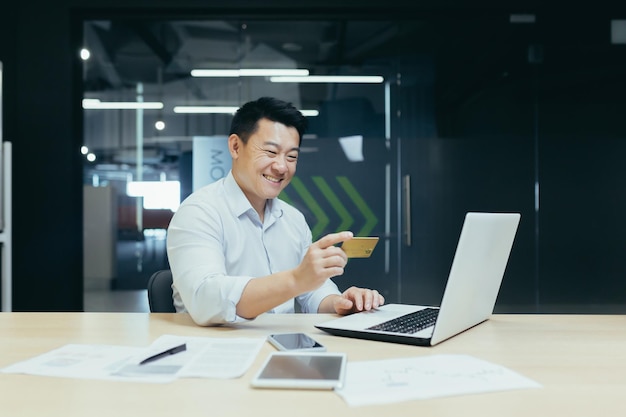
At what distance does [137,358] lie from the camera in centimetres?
116

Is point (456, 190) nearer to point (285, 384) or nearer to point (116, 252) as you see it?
point (116, 252)

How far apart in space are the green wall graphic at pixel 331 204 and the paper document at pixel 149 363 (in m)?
2.74

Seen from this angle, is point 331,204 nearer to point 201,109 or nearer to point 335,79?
point 335,79

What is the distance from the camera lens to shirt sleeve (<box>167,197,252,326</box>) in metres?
1.52

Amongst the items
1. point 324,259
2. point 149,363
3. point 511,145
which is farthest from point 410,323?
point 511,145

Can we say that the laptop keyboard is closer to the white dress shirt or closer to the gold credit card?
the gold credit card

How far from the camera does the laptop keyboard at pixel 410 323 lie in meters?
1.39

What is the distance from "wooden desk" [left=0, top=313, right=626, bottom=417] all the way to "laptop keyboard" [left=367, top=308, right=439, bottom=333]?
0.08m

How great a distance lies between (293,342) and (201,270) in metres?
0.47

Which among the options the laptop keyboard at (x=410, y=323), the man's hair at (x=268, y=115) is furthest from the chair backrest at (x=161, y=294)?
the laptop keyboard at (x=410, y=323)

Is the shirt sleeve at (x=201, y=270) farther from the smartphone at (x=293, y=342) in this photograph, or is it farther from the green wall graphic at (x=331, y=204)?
the green wall graphic at (x=331, y=204)

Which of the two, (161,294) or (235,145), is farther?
(235,145)

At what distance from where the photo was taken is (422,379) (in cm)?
101

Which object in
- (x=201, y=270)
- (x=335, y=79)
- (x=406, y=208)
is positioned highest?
(x=335, y=79)
